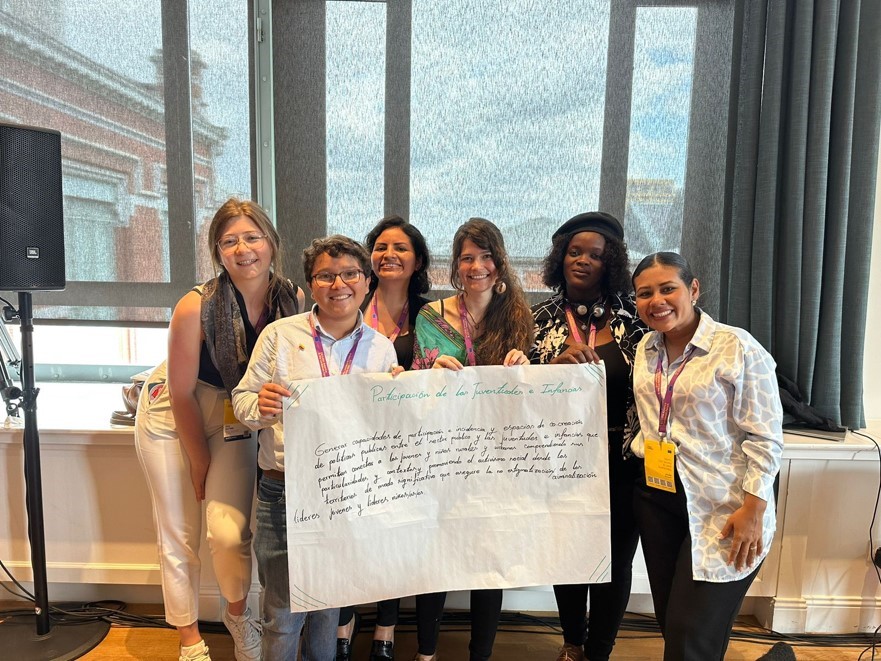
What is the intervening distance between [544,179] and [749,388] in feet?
4.60

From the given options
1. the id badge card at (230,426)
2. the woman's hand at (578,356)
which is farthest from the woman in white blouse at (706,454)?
the id badge card at (230,426)

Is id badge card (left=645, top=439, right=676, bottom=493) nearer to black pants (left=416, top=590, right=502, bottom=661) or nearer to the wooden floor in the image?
black pants (left=416, top=590, right=502, bottom=661)

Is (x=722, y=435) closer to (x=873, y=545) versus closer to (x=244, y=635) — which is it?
(x=873, y=545)

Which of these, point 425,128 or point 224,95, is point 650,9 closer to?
point 425,128

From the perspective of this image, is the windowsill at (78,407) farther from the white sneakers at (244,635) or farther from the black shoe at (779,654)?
the black shoe at (779,654)

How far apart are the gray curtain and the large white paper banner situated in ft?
3.97

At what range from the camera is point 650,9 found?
7.80ft

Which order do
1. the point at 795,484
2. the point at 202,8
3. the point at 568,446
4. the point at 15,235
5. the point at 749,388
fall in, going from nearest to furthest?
the point at 749,388 < the point at 568,446 < the point at 15,235 < the point at 795,484 < the point at 202,8

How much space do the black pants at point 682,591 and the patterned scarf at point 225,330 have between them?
1.27 metres

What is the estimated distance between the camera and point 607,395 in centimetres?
164

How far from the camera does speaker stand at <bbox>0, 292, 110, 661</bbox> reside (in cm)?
190

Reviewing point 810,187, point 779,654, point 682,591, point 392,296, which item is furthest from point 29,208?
point 779,654

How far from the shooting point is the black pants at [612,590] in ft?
5.46

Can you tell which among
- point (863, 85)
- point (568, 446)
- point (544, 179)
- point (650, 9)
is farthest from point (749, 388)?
point (650, 9)
